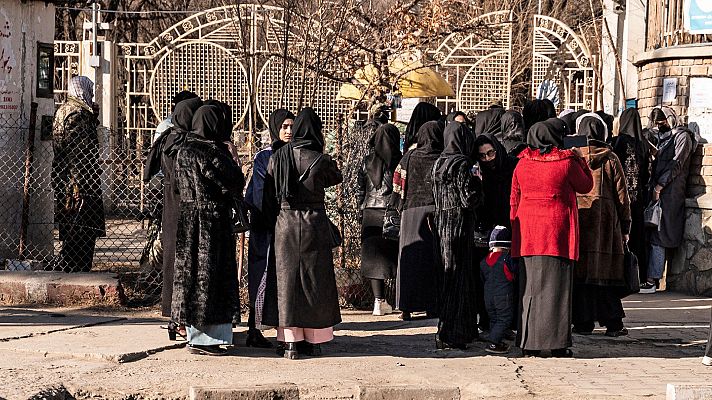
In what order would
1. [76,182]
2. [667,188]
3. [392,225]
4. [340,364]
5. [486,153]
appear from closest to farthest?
[340,364] → [486,153] → [392,225] → [76,182] → [667,188]

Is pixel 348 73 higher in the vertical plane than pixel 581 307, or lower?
higher

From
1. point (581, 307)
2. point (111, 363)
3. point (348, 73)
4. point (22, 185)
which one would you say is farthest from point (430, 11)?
point (111, 363)

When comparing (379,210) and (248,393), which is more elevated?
(379,210)

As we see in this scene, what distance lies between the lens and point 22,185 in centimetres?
1179

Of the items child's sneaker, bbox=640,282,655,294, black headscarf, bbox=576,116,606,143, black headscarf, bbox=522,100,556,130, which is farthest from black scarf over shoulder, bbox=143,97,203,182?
child's sneaker, bbox=640,282,655,294

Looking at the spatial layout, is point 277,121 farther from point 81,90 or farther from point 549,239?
point 81,90

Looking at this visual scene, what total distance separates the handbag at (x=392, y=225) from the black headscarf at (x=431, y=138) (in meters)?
0.76

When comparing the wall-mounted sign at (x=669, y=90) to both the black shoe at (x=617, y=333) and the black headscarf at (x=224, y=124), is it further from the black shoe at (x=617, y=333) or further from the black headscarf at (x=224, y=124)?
the black headscarf at (x=224, y=124)

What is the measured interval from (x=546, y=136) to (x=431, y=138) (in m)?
1.16

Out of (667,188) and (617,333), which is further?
(667,188)

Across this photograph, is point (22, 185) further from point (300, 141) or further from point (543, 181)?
point (543, 181)

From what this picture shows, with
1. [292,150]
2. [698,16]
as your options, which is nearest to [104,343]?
[292,150]

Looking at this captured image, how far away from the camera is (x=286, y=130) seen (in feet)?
28.7

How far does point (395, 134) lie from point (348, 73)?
746 cm
